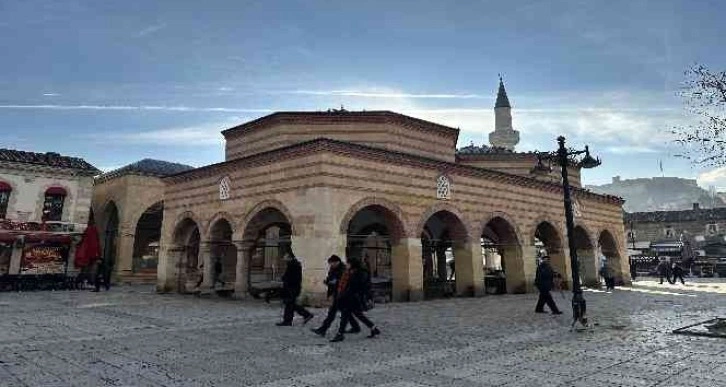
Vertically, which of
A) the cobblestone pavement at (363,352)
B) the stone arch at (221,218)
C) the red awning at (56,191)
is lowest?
the cobblestone pavement at (363,352)

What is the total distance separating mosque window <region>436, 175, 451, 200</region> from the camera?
51.4 ft

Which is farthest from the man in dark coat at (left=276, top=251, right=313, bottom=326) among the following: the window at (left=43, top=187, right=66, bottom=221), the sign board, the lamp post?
the window at (left=43, top=187, right=66, bottom=221)

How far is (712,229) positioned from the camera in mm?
45656

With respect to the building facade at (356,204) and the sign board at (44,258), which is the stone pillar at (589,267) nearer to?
the building facade at (356,204)

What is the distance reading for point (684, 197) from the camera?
592ft

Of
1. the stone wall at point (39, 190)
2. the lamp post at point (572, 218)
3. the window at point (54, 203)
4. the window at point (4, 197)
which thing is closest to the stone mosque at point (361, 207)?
the lamp post at point (572, 218)

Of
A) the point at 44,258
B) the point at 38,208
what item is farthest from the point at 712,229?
the point at 38,208

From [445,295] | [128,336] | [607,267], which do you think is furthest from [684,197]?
[128,336]

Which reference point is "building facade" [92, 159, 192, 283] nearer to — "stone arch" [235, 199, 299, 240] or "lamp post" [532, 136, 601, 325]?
"stone arch" [235, 199, 299, 240]

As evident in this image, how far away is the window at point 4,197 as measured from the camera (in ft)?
76.0

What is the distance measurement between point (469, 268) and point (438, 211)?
8.77 feet

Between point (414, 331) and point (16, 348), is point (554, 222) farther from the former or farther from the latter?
point (16, 348)

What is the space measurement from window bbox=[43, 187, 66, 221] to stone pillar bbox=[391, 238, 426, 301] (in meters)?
20.8

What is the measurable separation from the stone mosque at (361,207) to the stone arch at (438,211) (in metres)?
0.04
